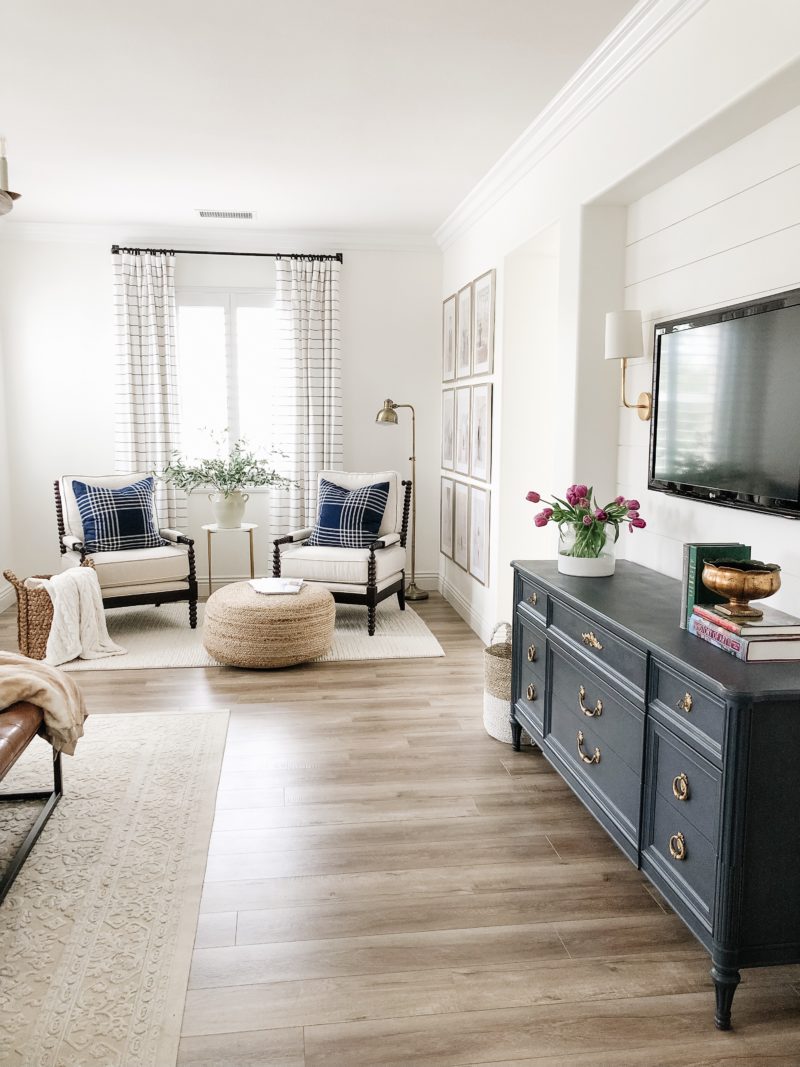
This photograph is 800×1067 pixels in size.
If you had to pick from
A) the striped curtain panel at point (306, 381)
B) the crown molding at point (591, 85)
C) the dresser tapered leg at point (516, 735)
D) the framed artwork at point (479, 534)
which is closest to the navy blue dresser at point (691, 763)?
the dresser tapered leg at point (516, 735)

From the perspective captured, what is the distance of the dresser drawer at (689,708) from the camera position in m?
1.95

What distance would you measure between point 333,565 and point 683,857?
3.60 m

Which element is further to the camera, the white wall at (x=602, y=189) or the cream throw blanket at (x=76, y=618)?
the cream throw blanket at (x=76, y=618)

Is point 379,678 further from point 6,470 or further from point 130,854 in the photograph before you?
point 6,470

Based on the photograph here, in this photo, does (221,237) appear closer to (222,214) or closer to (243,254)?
(243,254)

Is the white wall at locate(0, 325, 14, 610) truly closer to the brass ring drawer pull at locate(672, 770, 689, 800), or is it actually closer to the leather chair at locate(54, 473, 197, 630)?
the leather chair at locate(54, 473, 197, 630)

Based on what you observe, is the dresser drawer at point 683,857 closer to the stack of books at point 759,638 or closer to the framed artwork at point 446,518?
the stack of books at point 759,638

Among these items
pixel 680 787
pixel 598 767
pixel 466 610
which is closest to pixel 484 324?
pixel 466 610

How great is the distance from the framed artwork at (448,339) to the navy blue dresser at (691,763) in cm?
365

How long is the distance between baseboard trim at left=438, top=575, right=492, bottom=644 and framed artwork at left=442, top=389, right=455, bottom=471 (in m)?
0.94

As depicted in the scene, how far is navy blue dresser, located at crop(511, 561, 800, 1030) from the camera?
6.19 feet

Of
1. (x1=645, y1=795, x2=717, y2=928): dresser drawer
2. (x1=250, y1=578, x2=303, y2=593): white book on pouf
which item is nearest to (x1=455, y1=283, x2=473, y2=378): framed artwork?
(x1=250, y1=578, x2=303, y2=593): white book on pouf

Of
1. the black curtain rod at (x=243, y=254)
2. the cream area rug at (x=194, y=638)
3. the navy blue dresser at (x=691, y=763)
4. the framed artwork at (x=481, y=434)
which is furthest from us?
the black curtain rod at (x=243, y=254)

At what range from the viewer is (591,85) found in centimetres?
338
